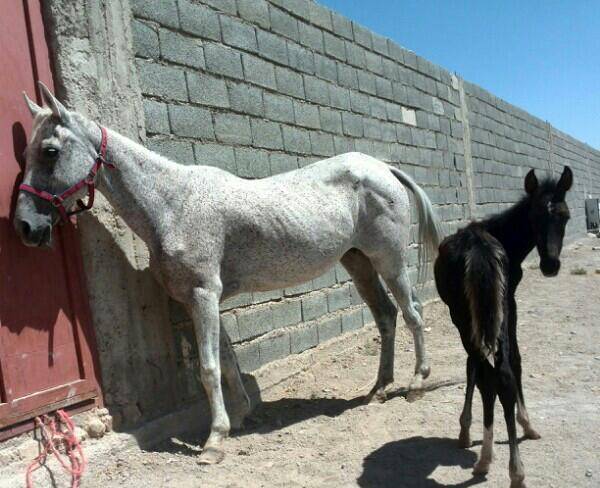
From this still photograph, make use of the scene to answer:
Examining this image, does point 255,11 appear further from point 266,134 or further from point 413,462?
point 413,462

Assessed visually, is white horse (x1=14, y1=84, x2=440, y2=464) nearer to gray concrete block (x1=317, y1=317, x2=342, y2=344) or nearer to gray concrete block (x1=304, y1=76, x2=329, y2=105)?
gray concrete block (x1=317, y1=317, x2=342, y2=344)

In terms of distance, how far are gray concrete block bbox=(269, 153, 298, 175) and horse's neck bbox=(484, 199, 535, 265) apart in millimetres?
2233

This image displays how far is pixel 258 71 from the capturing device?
457cm

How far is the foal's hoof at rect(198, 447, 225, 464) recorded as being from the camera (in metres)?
2.90

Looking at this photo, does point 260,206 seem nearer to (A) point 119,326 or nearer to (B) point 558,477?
(A) point 119,326

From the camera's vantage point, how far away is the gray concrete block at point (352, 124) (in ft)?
18.8

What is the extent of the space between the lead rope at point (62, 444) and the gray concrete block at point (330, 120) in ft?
12.0

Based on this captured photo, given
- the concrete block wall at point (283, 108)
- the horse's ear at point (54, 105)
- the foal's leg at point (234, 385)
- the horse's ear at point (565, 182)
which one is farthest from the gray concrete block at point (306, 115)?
the horse's ear at point (565, 182)

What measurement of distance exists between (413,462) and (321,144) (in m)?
3.30

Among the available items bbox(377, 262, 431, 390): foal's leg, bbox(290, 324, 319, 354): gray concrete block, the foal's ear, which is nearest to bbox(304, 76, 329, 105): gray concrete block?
bbox(377, 262, 431, 390): foal's leg

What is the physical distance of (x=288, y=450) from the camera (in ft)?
10.4

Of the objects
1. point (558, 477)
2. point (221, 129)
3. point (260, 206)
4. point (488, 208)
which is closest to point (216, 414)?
point (260, 206)

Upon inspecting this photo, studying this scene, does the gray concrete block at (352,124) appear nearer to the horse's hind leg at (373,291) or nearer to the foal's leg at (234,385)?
the horse's hind leg at (373,291)

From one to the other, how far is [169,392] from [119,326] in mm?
557
